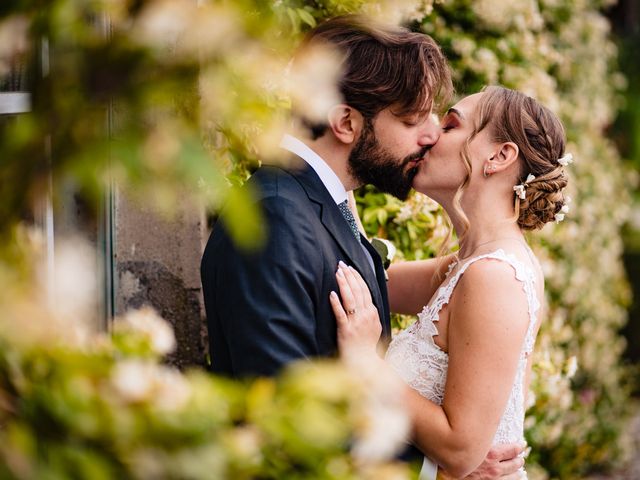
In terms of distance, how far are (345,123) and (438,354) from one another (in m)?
0.76

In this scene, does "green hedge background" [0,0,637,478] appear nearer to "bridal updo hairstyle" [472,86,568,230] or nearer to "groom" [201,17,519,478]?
"groom" [201,17,519,478]

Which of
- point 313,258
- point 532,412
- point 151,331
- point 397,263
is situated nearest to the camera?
point 151,331

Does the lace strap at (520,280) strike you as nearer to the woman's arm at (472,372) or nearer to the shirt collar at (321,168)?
the woman's arm at (472,372)

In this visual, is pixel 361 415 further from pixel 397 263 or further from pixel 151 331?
pixel 397 263

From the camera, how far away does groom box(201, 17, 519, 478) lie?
2107mm

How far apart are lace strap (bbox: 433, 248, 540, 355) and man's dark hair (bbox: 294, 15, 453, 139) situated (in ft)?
1.64

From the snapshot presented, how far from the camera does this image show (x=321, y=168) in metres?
2.50

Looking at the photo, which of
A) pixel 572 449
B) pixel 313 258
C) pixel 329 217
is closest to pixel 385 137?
pixel 329 217

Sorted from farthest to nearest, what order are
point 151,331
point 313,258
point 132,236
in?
point 132,236, point 313,258, point 151,331

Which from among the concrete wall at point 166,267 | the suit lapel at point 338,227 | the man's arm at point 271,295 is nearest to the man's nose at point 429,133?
the suit lapel at point 338,227

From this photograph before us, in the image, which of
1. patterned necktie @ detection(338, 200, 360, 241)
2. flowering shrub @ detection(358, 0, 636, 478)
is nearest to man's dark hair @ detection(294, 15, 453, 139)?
patterned necktie @ detection(338, 200, 360, 241)

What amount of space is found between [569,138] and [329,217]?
12.5 feet

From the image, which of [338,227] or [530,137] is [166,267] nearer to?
[338,227]

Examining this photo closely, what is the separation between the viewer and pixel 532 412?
4.44 meters
